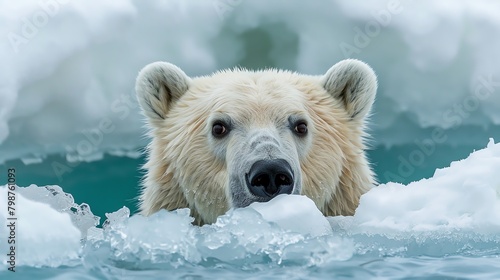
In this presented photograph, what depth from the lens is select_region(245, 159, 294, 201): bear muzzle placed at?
6227mm

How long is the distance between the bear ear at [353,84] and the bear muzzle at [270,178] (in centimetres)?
166

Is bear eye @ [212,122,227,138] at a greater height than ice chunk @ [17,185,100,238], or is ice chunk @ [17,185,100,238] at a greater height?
bear eye @ [212,122,227,138]

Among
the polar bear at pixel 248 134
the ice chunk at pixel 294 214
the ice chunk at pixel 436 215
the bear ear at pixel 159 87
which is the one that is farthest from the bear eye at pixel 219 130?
the ice chunk at pixel 436 215

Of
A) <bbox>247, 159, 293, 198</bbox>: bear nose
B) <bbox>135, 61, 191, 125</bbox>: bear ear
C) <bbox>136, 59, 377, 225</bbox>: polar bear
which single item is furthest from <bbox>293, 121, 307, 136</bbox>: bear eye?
<bbox>135, 61, 191, 125</bbox>: bear ear

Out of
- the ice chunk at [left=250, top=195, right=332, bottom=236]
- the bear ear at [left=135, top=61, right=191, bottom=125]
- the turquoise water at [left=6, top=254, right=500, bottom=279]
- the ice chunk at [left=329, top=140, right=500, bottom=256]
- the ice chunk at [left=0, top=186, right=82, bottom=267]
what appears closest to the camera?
the turquoise water at [left=6, top=254, right=500, bottom=279]

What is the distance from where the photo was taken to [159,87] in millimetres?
7734

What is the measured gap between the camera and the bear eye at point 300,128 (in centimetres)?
712

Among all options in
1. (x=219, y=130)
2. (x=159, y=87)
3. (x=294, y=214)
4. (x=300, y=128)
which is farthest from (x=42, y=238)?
(x=300, y=128)

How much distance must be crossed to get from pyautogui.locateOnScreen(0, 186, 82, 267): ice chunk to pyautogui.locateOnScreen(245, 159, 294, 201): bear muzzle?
138 cm

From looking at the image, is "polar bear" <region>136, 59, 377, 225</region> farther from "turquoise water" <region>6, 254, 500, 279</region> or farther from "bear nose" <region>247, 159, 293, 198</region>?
"turquoise water" <region>6, 254, 500, 279</region>

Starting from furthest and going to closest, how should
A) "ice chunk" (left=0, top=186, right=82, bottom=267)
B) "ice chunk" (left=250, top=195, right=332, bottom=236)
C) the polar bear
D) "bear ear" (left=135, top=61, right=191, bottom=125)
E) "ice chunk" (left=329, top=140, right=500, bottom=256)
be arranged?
"bear ear" (left=135, top=61, right=191, bottom=125) < the polar bear < "ice chunk" (left=329, top=140, right=500, bottom=256) < "ice chunk" (left=250, top=195, right=332, bottom=236) < "ice chunk" (left=0, top=186, right=82, bottom=267)

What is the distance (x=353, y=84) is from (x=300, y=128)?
91 centimetres

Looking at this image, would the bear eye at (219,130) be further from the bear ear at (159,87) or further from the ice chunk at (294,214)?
the ice chunk at (294,214)


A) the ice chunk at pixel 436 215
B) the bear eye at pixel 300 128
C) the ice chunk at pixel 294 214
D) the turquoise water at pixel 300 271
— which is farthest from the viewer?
the bear eye at pixel 300 128
